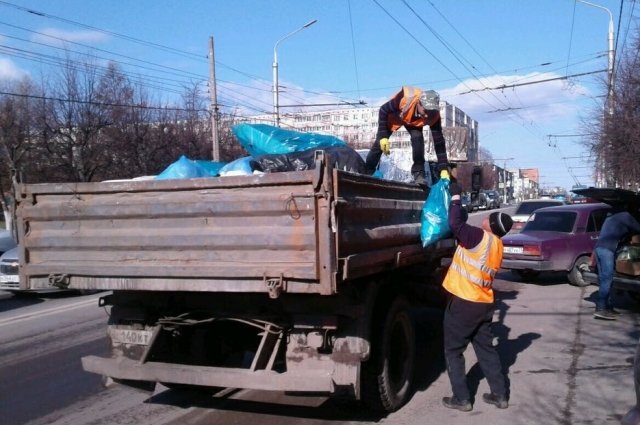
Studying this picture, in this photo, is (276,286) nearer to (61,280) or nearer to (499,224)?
(61,280)

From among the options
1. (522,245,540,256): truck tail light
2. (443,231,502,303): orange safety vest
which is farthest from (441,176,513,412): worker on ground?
(522,245,540,256): truck tail light

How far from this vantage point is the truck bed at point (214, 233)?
13.2 ft

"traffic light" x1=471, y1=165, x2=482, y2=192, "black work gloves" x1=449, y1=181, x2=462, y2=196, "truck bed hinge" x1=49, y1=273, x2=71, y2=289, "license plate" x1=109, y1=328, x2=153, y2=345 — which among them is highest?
"traffic light" x1=471, y1=165, x2=482, y2=192

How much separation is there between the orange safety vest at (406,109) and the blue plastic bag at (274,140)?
941 millimetres

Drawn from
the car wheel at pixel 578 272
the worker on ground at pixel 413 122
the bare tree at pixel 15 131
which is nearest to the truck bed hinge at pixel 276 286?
the worker on ground at pixel 413 122

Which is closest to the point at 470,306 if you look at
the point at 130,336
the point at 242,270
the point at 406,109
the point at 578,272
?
the point at 242,270

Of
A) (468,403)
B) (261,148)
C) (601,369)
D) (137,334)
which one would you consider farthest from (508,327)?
(137,334)

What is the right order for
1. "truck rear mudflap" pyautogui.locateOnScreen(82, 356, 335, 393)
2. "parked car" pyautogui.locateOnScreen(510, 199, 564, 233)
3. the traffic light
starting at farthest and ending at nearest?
"parked car" pyautogui.locateOnScreen(510, 199, 564, 233)
the traffic light
"truck rear mudflap" pyautogui.locateOnScreen(82, 356, 335, 393)

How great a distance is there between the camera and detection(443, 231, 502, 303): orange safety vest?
5.21 metres

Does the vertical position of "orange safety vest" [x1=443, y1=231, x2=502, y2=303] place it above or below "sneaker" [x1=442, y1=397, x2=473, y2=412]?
above

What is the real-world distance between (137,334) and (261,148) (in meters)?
2.30

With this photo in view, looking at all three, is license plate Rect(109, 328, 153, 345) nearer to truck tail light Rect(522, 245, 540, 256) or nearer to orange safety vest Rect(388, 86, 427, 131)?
orange safety vest Rect(388, 86, 427, 131)

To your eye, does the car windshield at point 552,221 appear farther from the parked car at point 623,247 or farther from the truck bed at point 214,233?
the truck bed at point 214,233

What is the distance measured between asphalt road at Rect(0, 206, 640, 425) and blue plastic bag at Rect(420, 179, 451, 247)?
1.45 meters
